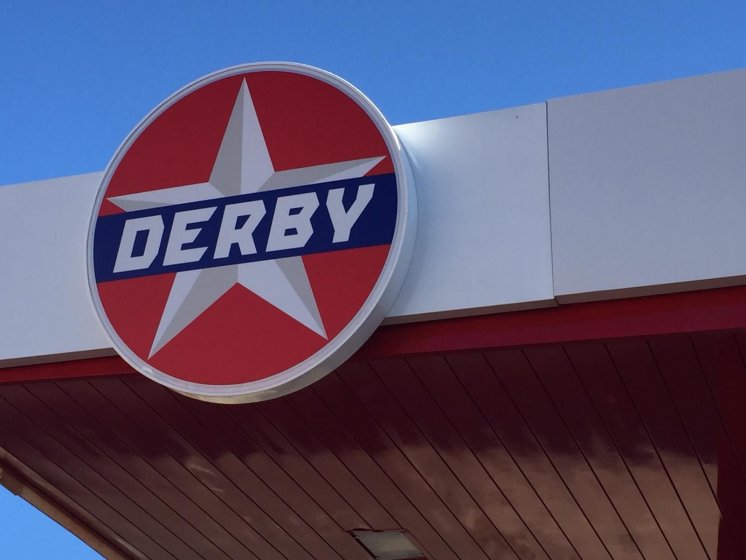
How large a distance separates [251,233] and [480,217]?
3.96ft

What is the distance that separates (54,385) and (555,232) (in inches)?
115

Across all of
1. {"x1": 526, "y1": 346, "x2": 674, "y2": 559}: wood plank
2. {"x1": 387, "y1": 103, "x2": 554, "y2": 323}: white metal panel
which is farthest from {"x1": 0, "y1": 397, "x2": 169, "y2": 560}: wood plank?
{"x1": 526, "y1": 346, "x2": 674, "y2": 559}: wood plank

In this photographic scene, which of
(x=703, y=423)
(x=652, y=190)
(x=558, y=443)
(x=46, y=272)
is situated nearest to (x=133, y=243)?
(x=46, y=272)

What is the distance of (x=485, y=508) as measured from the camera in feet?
23.1

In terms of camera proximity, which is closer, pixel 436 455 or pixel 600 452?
pixel 600 452

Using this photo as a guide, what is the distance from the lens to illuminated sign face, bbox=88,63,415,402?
5.70 meters

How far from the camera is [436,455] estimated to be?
6574 mm

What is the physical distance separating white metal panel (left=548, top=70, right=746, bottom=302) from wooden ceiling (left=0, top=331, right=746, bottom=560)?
319mm

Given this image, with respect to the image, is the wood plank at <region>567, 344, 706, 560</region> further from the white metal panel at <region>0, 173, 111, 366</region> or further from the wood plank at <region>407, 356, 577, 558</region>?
the white metal panel at <region>0, 173, 111, 366</region>

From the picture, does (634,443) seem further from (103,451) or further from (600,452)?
(103,451)

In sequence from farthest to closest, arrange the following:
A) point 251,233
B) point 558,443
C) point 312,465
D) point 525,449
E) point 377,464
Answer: point 312,465
point 377,464
point 525,449
point 558,443
point 251,233

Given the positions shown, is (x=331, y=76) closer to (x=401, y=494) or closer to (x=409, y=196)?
(x=409, y=196)

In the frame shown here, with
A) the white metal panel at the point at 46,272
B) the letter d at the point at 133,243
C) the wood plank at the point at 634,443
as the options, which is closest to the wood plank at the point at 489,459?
the wood plank at the point at 634,443

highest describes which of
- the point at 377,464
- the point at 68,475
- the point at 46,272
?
the point at 46,272
